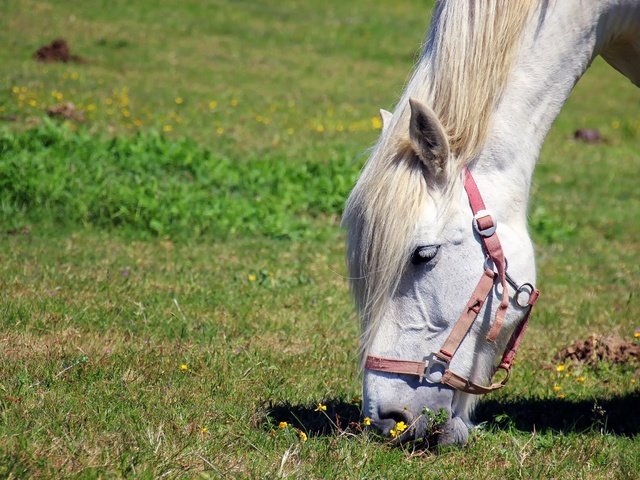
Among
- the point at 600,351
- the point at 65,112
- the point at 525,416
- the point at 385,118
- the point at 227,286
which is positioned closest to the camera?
the point at 385,118

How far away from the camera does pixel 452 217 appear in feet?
10.7

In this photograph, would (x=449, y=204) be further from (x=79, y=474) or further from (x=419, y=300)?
(x=79, y=474)

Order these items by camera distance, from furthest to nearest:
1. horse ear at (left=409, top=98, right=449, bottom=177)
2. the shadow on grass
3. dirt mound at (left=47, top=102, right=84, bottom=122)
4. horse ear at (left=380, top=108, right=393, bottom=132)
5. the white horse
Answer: dirt mound at (left=47, top=102, right=84, bottom=122) → the shadow on grass → horse ear at (left=380, top=108, right=393, bottom=132) → the white horse → horse ear at (left=409, top=98, right=449, bottom=177)

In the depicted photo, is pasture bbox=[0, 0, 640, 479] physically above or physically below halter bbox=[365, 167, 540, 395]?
below

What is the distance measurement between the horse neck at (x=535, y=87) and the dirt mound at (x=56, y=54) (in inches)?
463

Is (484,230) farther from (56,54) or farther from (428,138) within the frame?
(56,54)

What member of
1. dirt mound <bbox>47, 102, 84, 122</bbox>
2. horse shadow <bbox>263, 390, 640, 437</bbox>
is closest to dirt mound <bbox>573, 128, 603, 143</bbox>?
dirt mound <bbox>47, 102, 84, 122</bbox>

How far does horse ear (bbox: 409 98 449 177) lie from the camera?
3.10 m

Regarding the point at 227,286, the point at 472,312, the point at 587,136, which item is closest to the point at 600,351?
the point at 472,312

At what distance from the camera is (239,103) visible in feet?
42.5

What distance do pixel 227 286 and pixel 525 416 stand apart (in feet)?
7.93

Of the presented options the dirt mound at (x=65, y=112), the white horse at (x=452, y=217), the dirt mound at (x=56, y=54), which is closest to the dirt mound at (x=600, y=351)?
the white horse at (x=452, y=217)

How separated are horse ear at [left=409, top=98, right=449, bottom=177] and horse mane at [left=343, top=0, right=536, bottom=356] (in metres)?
0.05

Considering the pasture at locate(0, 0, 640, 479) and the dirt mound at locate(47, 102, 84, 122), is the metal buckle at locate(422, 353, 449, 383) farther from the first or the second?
the dirt mound at locate(47, 102, 84, 122)
